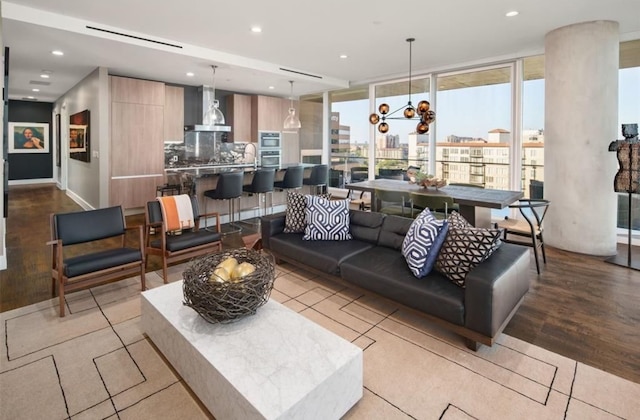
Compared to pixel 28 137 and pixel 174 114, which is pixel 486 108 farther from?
pixel 28 137

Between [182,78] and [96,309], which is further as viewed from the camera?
[182,78]

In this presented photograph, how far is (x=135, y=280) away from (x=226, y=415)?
2.44 m

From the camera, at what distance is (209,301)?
6.38 ft

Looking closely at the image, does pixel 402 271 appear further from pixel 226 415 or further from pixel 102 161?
pixel 102 161

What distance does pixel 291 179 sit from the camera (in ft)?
21.6

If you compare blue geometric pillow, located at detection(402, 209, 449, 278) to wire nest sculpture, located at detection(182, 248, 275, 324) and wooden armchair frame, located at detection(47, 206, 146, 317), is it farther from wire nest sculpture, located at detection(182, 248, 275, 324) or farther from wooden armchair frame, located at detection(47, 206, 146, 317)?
wooden armchair frame, located at detection(47, 206, 146, 317)

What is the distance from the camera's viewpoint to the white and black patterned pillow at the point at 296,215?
3.96 metres

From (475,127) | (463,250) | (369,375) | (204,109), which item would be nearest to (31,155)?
(204,109)

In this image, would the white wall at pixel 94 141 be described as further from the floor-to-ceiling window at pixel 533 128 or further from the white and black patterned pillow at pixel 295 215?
the floor-to-ceiling window at pixel 533 128

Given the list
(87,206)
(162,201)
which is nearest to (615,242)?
(162,201)

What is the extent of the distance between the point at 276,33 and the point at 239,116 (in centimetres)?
406

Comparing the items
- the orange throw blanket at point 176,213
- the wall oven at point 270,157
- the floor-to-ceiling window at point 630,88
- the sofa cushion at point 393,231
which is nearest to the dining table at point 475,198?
the sofa cushion at point 393,231

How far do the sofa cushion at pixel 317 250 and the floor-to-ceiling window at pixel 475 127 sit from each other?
3.80 m

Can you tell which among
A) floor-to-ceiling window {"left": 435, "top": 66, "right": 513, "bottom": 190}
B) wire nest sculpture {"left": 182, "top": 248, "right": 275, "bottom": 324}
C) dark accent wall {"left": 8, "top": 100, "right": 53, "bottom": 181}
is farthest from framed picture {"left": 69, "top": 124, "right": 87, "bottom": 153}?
floor-to-ceiling window {"left": 435, "top": 66, "right": 513, "bottom": 190}
